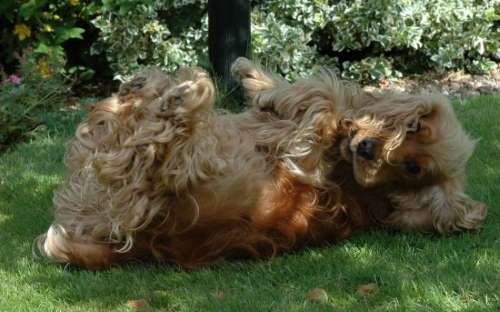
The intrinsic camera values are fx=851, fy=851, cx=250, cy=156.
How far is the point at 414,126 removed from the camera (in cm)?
432

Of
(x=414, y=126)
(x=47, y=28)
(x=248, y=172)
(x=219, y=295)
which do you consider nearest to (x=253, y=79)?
(x=248, y=172)

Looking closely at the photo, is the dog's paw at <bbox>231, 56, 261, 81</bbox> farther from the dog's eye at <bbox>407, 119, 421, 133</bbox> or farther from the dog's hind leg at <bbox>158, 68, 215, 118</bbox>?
the dog's eye at <bbox>407, 119, 421, 133</bbox>

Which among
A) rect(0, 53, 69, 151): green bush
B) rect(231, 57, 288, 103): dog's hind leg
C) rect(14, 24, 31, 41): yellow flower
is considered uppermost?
rect(231, 57, 288, 103): dog's hind leg

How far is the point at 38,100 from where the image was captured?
7797mm

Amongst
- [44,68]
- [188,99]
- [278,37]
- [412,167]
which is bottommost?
[44,68]

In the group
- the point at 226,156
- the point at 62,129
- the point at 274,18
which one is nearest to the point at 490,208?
the point at 226,156

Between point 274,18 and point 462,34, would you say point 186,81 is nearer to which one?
point 274,18

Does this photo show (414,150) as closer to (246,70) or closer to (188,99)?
(246,70)

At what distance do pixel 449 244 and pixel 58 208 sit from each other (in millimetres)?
2034

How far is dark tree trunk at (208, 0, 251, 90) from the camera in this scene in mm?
7516

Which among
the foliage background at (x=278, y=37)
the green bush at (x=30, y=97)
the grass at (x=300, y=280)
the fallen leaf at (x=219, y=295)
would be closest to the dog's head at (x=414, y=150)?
the grass at (x=300, y=280)

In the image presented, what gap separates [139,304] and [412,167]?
5.04ft

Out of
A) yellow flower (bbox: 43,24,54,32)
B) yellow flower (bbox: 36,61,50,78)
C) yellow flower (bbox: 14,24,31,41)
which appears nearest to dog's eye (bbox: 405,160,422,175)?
yellow flower (bbox: 36,61,50,78)

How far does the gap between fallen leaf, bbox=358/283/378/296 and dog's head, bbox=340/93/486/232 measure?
0.59 metres
